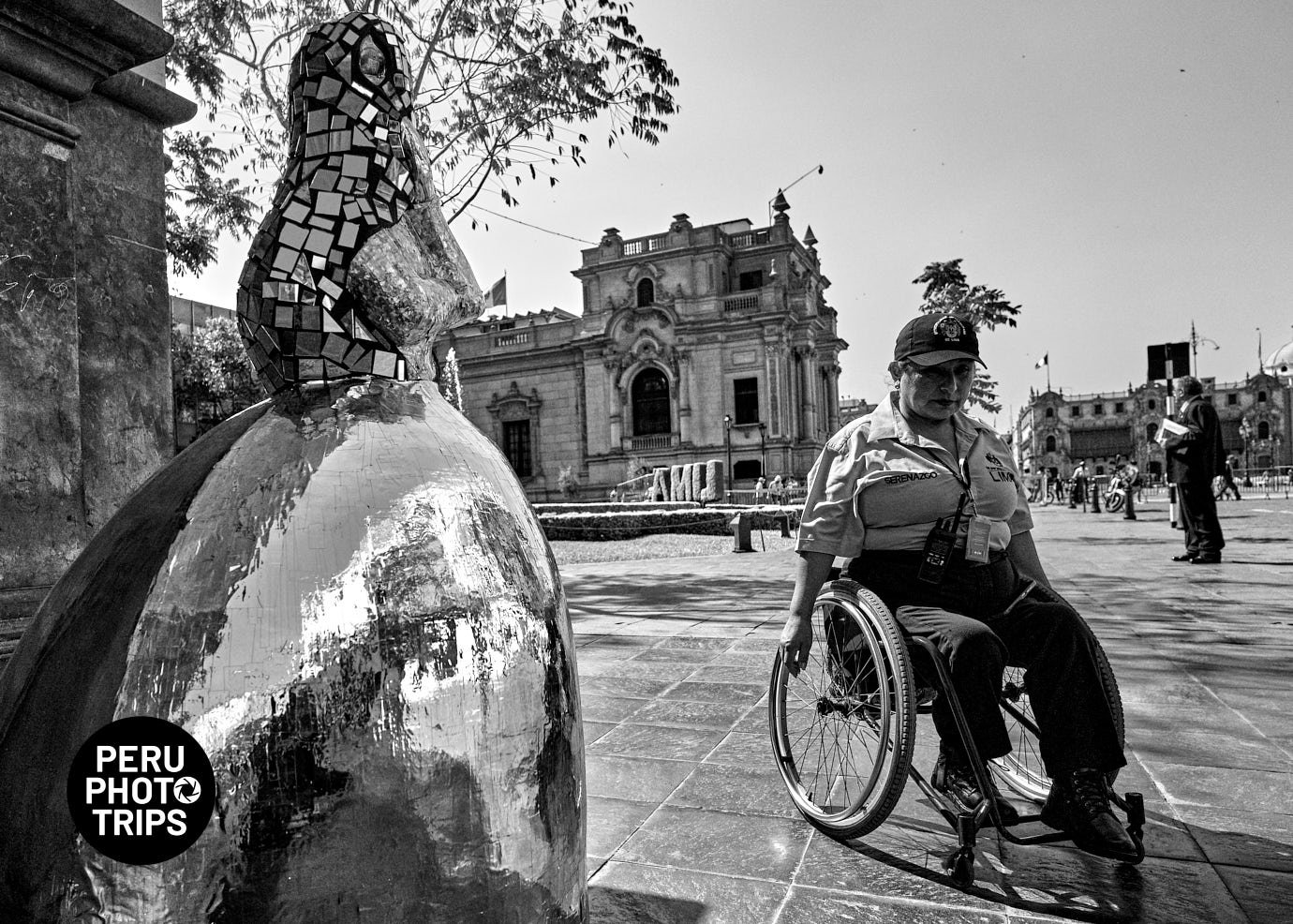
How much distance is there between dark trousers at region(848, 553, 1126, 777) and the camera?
235cm

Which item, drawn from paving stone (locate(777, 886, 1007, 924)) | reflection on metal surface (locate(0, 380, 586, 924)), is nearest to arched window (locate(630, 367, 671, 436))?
paving stone (locate(777, 886, 1007, 924))

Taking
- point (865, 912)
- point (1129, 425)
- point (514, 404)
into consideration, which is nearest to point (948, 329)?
point (865, 912)

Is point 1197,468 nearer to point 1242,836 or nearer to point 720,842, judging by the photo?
point 1242,836

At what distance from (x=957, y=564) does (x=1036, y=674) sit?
1.34 ft

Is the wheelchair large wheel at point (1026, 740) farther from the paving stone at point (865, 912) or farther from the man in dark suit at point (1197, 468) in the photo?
the man in dark suit at point (1197, 468)

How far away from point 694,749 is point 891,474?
1511 mm

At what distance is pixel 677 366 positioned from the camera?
4119 cm

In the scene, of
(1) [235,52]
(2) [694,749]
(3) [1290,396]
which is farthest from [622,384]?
(3) [1290,396]

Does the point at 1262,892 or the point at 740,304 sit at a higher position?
the point at 740,304

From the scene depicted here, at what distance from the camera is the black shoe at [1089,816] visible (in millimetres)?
2270

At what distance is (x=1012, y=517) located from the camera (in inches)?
115

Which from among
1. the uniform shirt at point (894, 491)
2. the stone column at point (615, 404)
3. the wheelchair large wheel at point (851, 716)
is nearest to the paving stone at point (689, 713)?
the wheelchair large wheel at point (851, 716)

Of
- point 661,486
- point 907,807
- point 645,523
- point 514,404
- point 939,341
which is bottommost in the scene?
point 645,523

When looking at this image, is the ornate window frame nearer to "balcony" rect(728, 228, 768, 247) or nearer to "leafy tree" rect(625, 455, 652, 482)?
"leafy tree" rect(625, 455, 652, 482)
